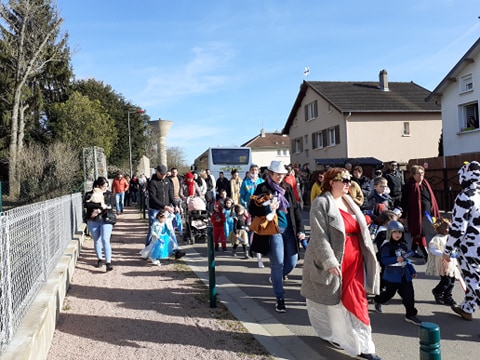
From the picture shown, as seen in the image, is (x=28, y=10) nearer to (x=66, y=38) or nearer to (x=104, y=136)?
(x=66, y=38)

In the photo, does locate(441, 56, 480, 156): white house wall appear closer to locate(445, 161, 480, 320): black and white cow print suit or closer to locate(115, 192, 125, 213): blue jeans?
locate(115, 192, 125, 213): blue jeans

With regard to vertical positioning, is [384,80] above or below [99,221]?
above

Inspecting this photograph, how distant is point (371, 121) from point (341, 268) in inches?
1241

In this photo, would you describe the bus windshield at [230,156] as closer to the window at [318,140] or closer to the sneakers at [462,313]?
the window at [318,140]

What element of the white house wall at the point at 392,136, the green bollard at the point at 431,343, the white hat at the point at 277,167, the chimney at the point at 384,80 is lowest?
the green bollard at the point at 431,343

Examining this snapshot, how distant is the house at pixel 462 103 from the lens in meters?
22.7

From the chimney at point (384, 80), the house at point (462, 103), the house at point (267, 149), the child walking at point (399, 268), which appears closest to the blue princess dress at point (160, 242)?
the child walking at point (399, 268)

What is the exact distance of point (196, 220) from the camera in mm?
11250

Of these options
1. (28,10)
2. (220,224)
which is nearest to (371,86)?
(28,10)

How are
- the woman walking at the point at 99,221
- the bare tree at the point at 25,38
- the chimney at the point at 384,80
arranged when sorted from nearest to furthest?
the woman walking at the point at 99,221, the bare tree at the point at 25,38, the chimney at the point at 384,80

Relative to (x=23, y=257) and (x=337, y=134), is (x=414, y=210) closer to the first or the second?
(x=23, y=257)

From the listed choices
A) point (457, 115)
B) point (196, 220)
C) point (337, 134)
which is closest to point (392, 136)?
point (337, 134)

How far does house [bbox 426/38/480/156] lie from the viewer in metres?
22.7

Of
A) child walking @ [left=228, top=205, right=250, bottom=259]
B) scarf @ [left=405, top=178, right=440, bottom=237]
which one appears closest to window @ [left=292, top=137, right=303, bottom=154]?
child walking @ [left=228, top=205, right=250, bottom=259]
